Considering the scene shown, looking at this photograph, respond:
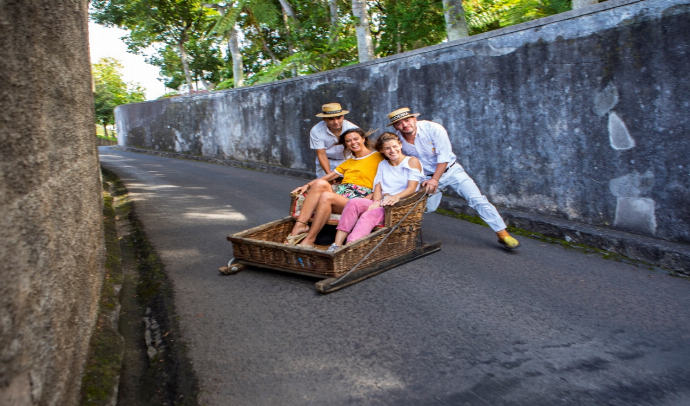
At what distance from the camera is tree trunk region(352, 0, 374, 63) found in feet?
43.7

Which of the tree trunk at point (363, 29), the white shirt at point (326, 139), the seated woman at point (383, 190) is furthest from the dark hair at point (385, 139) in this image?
the tree trunk at point (363, 29)

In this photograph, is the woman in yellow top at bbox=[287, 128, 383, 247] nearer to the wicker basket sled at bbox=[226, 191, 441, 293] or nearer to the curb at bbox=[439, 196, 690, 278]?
the wicker basket sled at bbox=[226, 191, 441, 293]

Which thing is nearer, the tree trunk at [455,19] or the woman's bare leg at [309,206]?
the woman's bare leg at [309,206]

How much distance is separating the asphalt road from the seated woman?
547 millimetres

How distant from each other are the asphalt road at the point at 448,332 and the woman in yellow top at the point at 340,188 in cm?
71

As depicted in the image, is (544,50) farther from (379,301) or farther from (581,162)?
(379,301)

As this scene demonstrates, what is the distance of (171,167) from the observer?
645 inches

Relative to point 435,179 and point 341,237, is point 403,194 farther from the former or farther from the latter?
point 341,237

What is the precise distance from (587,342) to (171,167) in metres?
14.4

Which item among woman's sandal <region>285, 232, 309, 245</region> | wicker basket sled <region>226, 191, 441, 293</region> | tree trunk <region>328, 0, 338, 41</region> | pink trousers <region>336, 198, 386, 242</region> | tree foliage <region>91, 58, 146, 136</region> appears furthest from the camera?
tree foliage <region>91, 58, 146, 136</region>

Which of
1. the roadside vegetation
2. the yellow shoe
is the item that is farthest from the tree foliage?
the yellow shoe

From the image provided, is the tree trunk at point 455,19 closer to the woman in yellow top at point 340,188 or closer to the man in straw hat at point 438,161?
the man in straw hat at point 438,161

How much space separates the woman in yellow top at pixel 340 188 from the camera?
19.7 ft

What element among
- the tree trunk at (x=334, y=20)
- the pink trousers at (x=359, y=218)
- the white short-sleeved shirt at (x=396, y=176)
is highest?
the tree trunk at (x=334, y=20)
